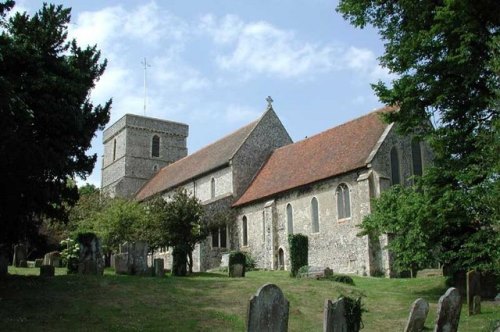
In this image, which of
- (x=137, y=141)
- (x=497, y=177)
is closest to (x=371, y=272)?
(x=497, y=177)

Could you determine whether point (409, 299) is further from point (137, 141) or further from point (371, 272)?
point (137, 141)

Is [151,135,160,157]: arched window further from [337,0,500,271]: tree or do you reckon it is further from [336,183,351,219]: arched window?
[337,0,500,271]: tree

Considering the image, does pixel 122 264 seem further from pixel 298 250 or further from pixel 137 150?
pixel 137 150

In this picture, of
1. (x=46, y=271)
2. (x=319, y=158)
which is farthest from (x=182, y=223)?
(x=319, y=158)

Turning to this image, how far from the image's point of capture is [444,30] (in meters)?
16.3

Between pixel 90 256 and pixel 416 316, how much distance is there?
12.7m

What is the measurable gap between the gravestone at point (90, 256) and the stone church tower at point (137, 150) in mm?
30302

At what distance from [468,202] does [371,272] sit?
11604 millimetres

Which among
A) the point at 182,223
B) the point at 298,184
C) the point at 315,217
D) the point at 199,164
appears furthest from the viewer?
the point at 199,164

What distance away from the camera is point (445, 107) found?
17656mm

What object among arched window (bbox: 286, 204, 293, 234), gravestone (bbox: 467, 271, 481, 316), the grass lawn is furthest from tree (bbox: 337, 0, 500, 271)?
arched window (bbox: 286, 204, 293, 234)

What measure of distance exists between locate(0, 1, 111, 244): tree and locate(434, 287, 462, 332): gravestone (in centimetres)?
967

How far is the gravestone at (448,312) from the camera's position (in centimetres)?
1148

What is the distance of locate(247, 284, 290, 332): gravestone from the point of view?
9.47m
